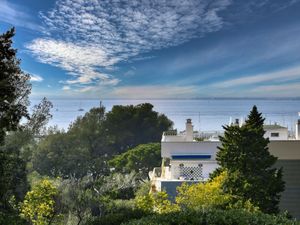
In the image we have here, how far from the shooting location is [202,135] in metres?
13.8

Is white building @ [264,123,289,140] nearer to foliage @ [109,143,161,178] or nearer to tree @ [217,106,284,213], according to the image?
tree @ [217,106,284,213]

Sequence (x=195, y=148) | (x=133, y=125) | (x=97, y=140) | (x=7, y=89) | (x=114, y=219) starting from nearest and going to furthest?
1. (x=114, y=219)
2. (x=7, y=89)
3. (x=195, y=148)
4. (x=97, y=140)
5. (x=133, y=125)

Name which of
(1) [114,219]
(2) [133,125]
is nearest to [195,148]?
(1) [114,219]

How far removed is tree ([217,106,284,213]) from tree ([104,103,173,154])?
18.6 meters

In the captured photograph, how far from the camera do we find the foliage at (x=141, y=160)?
2133cm

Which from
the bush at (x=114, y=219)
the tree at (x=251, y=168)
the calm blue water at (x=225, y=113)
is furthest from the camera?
the calm blue water at (x=225, y=113)

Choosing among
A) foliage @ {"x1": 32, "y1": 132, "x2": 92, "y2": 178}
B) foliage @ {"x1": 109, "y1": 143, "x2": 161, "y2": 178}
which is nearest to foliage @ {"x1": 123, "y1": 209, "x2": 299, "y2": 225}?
foliage @ {"x1": 109, "y1": 143, "x2": 161, "y2": 178}

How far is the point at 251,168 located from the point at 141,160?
1351 centimetres

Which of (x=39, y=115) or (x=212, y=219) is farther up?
(x=39, y=115)

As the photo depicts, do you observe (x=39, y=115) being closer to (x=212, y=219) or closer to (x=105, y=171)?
(x=105, y=171)

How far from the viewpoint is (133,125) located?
2730cm

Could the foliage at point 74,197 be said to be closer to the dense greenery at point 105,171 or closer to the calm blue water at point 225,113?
the dense greenery at point 105,171

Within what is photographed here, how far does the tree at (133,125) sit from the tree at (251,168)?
18.6 m

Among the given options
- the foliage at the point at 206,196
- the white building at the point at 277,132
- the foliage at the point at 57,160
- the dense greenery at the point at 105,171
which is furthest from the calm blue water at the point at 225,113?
the foliage at the point at 206,196
